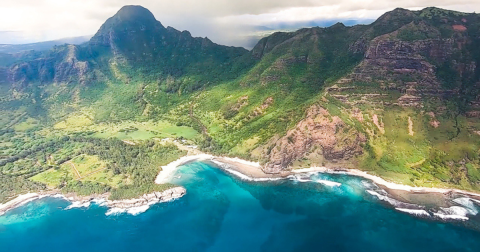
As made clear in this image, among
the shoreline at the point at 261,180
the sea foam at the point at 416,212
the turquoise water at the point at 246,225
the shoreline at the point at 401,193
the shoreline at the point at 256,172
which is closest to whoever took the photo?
the turquoise water at the point at 246,225

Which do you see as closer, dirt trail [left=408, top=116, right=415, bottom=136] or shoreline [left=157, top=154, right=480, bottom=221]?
shoreline [left=157, top=154, right=480, bottom=221]

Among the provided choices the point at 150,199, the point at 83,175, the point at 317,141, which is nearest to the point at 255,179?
the point at 317,141

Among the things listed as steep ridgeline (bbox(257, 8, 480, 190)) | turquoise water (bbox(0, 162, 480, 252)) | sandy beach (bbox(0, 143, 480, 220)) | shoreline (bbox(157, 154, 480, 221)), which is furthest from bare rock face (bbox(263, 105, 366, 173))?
turquoise water (bbox(0, 162, 480, 252))

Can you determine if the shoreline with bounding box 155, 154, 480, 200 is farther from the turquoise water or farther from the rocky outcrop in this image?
the rocky outcrop

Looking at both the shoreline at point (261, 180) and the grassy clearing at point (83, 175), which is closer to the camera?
the shoreline at point (261, 180)

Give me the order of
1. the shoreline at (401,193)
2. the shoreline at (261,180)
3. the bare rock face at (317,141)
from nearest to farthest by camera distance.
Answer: the shoreline at (401,193) < the shoreline at (261,180) < the bare rock face at (317,141)

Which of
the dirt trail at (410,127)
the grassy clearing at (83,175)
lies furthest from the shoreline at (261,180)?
the dirt trail at (410,127)

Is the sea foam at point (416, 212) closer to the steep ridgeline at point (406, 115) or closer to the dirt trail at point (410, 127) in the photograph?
the steep ridgeline at point (406, 115)
